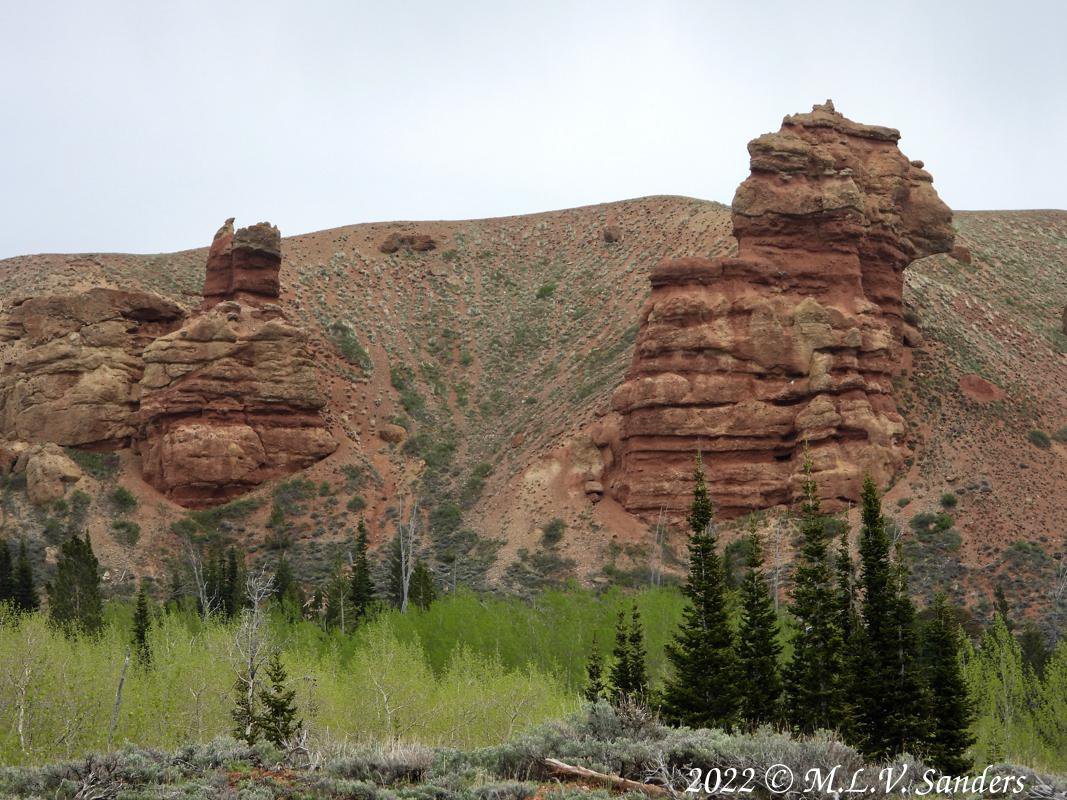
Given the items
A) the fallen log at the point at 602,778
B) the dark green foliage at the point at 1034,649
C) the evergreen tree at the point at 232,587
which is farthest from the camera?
the evergreen tree at the point at 232,587

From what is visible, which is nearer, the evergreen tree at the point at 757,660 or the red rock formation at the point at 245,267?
the evergreen tree at the point at 757,660

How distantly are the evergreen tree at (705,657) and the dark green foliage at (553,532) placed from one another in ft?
96.9

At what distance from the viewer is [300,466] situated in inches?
3002

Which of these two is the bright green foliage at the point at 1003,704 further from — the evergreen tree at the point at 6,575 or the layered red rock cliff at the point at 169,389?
the layered red rock cliff at the point at 169,389

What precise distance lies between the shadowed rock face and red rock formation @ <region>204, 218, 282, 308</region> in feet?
91.1

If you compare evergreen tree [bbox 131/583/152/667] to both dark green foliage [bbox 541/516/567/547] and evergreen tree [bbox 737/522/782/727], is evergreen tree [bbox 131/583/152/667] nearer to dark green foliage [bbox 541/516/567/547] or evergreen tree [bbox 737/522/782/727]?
evergreen tree [bbox 737/522/782/727]

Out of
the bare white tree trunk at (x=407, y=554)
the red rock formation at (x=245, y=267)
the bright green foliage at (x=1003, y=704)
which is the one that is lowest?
the bright green foliage at (x=1003, y=704)

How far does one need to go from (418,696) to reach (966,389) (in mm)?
46430

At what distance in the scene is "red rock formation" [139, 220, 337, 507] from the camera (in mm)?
73125

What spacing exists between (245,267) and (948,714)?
198 feet

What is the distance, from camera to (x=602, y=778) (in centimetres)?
1798

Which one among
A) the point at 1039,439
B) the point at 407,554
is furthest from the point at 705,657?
the point at 1039,439

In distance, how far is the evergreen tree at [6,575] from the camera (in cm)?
5966

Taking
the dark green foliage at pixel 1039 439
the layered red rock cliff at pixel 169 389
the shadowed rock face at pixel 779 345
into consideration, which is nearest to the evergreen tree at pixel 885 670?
the shadowed rock face at pixel 779 345
